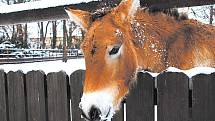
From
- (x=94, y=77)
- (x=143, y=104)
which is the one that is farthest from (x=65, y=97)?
(x=94, y=77)

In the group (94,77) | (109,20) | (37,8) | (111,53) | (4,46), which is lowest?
(94,77)

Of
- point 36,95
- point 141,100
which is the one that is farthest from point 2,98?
point 141,100

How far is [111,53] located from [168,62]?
30.8 inches

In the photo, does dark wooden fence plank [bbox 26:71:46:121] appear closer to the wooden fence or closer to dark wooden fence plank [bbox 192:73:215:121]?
the wooden fence

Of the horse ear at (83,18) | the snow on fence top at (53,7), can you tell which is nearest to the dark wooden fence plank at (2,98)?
the snow on fence top at (53,7)

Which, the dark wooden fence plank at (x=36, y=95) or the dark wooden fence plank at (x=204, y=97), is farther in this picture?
the dark wooden fence plank at (x=36, y=95)

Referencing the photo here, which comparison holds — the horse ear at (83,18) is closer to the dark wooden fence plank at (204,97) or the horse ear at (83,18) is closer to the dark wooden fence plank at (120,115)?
the dark wooden fence plank at (120,115)

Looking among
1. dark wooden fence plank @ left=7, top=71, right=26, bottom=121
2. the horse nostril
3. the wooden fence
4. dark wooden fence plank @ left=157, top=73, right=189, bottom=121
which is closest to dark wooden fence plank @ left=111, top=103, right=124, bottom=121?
the wooden fence

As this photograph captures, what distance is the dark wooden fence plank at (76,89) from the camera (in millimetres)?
2682

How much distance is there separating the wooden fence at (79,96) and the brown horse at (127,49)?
0.71 ft

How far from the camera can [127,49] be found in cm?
217

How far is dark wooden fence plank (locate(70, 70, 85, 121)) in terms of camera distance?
2682mm

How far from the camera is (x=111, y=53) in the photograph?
6.77ft

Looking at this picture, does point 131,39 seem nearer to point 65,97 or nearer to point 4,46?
point 65,97
